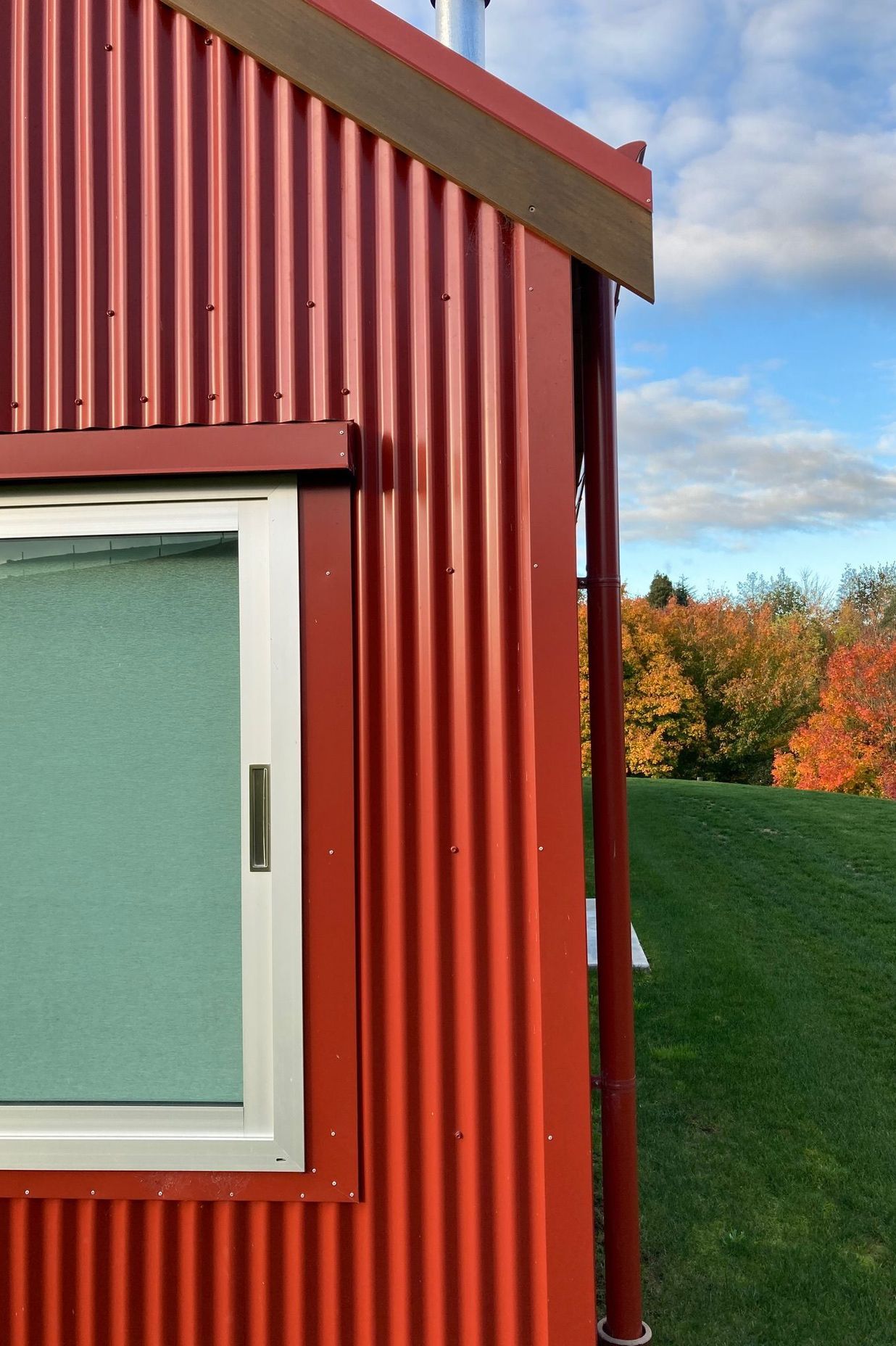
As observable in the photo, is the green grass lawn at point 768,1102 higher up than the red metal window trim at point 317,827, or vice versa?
the red metal window trim at point 317,827

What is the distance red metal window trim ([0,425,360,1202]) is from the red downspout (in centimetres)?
71

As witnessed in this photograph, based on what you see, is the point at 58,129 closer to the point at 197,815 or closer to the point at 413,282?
the point at 413,282

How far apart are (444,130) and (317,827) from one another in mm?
1667

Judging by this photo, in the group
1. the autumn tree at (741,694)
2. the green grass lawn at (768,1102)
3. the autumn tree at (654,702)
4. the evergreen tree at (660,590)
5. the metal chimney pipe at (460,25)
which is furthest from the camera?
the evergreen tree at (660,590)

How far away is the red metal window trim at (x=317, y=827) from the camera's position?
7.26 ft

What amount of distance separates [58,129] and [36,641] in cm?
128

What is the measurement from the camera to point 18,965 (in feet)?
7.50

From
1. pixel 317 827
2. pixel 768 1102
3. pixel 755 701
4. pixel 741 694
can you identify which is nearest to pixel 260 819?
pixel 317 827

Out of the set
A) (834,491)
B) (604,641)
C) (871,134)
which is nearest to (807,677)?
(604,641)

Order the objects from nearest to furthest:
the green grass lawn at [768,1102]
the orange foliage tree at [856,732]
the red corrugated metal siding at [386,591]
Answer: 1. the red corrugated metal siding at [386,591]
2. the green grass lawn at [768,1102]
3. the orange foliage tree at [856,732]

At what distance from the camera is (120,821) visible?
2.29m

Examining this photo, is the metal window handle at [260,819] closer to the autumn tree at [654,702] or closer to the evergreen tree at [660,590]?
the autumn tree at [654,702]

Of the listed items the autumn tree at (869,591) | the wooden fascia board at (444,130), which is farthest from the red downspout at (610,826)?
the autumn tree at (869,591)

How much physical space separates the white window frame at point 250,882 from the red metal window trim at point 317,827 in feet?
0.09
